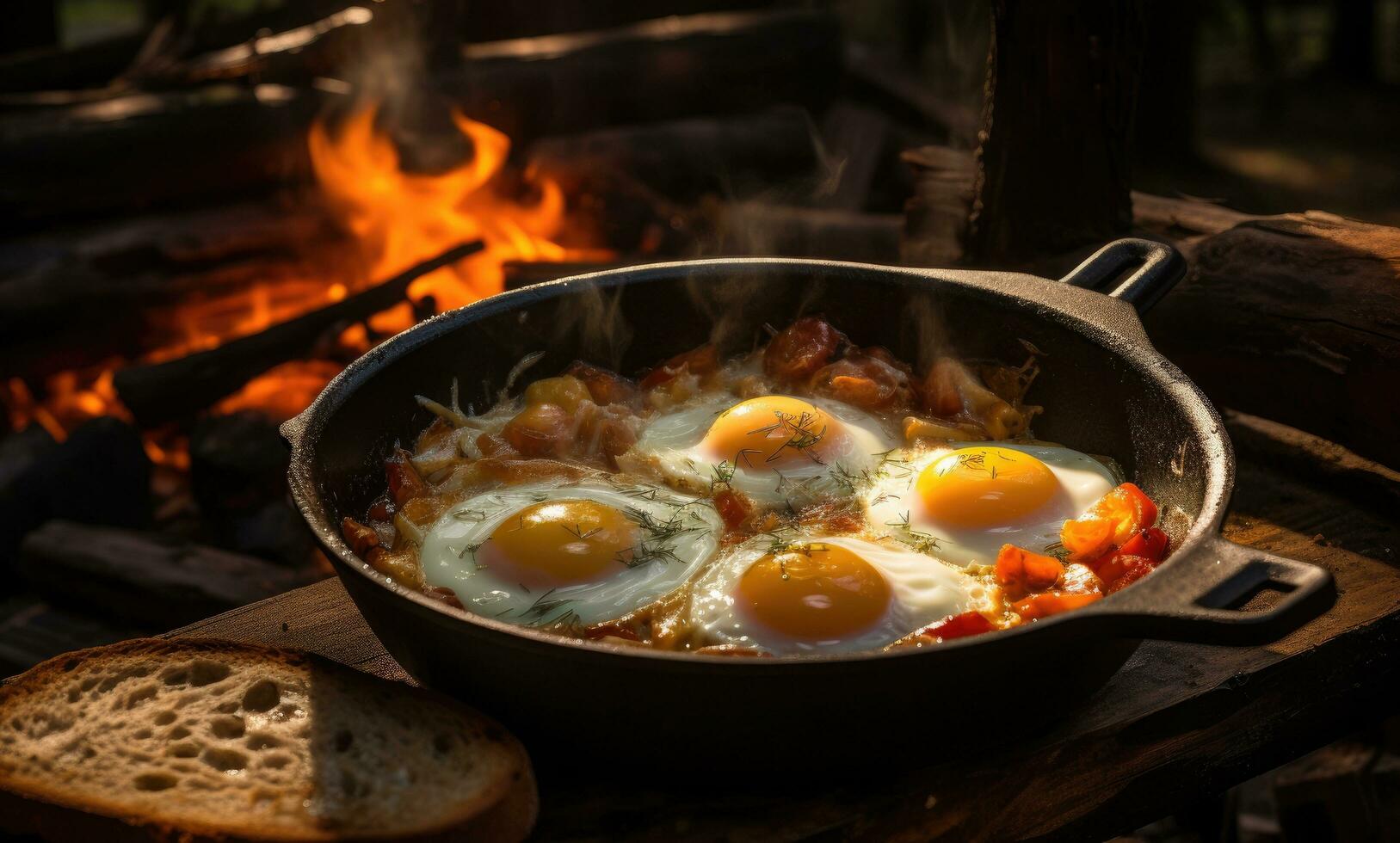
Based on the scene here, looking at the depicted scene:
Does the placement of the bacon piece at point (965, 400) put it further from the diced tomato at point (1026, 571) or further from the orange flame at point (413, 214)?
the orange flame at point (413, 214)

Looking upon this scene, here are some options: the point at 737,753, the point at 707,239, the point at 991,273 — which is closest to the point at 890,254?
the point at 707,239

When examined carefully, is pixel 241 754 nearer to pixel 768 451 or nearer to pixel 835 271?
pixel 768 451

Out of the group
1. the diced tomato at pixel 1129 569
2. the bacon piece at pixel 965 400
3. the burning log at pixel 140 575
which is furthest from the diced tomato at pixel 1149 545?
the burning log at pixel 140 575

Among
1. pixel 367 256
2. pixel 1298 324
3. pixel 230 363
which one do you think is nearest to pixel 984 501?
pixel 1298 324

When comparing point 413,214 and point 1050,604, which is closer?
point 1050,604

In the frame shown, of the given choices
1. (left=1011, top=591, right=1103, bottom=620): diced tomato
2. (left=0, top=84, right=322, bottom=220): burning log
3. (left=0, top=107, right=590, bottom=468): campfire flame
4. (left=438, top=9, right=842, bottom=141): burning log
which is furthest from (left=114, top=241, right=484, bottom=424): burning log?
(left=1011, top=591, right=1103, bottom=620): diced tomato

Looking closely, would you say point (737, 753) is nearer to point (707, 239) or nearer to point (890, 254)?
point (890, 254)

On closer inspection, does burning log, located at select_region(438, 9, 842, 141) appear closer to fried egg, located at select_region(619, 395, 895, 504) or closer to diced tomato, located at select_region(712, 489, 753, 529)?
fried egg, located at select_region(619, 395, 895, 504)
